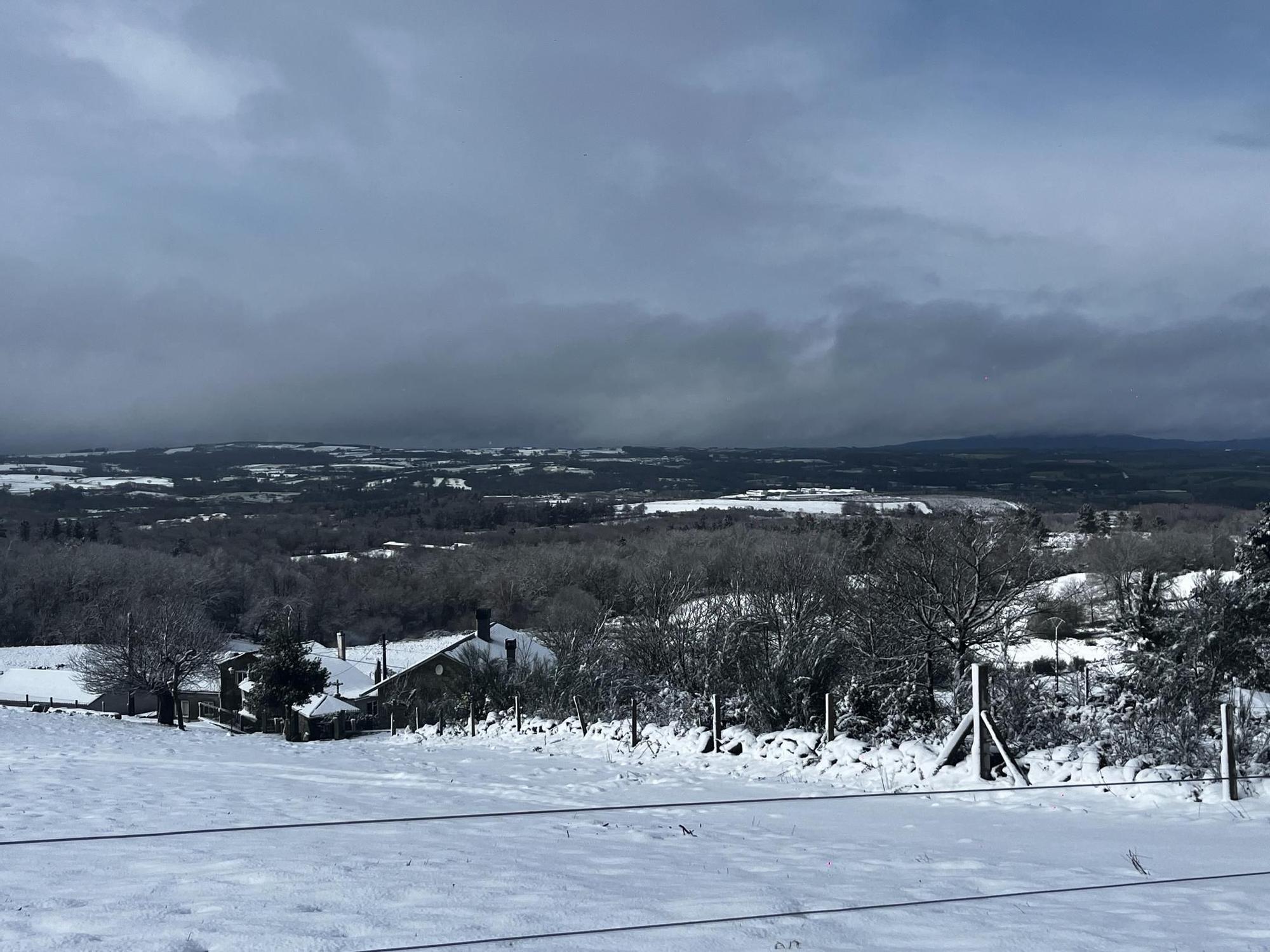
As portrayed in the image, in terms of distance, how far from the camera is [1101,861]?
6395 mm

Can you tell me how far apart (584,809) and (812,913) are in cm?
411

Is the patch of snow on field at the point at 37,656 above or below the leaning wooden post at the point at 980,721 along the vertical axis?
below

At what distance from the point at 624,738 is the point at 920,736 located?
17.5 feet

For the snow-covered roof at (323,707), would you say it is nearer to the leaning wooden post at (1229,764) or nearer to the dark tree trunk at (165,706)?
the dark tree trunk at (165,706)

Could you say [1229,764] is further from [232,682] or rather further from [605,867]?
[232,682]

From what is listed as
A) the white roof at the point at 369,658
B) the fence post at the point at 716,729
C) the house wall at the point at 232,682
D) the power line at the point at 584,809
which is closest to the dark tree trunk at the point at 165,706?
the white roof at the point at 369,658

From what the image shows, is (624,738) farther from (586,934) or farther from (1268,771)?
(586,934)

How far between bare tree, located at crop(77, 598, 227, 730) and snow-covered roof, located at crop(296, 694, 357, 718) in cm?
443

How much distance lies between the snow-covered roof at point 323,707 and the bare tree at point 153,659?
4.43 metres

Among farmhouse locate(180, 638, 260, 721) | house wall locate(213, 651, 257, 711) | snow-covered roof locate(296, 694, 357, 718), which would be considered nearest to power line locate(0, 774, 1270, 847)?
snow-covered roof locate(296, 694, 357, 718)

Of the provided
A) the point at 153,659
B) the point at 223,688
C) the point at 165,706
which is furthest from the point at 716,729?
the point at 223,688

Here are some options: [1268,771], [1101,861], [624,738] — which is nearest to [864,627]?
[624,738]

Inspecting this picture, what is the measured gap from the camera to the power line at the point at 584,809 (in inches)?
255

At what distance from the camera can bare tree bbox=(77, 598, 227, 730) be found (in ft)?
111
